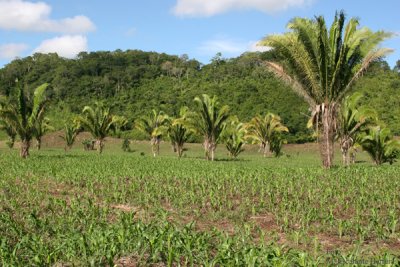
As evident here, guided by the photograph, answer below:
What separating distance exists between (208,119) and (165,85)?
5615 cm

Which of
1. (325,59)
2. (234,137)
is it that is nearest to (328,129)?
(325,59)

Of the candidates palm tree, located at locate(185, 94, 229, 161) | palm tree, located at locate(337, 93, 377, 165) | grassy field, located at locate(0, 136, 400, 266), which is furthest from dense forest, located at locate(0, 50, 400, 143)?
grassy field, located at locate(0, 136, 400, 266)

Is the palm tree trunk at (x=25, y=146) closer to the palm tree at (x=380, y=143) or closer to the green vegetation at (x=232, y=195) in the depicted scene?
the green vegetation at (x=232, y=195)

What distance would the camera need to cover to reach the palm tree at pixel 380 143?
2456 cm

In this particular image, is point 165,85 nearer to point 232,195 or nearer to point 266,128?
point 266,128

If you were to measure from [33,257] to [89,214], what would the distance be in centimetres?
278

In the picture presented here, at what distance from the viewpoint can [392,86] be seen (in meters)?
57.8

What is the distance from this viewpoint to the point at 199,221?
8266mm

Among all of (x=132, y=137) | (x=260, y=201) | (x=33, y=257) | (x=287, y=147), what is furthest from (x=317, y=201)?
(x=132, y=137)

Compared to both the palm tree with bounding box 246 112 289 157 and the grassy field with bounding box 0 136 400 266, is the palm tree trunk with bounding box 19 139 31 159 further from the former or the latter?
the palm tree with bounding box 246 112 289 157

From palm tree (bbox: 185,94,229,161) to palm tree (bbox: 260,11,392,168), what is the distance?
29.3 ft

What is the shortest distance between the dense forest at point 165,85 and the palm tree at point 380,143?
19.7m

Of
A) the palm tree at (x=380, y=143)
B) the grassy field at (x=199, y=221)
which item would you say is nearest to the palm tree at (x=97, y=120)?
the grassy field at (x=199, y=221)

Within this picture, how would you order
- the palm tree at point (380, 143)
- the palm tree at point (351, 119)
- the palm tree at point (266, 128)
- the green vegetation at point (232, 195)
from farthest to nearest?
1. the palm tree at point (266, 128)
2. the palm tree at point (380, 143)
3. the palm tree at point (351, 119)
4. the green vegetation at point (232, 195)
